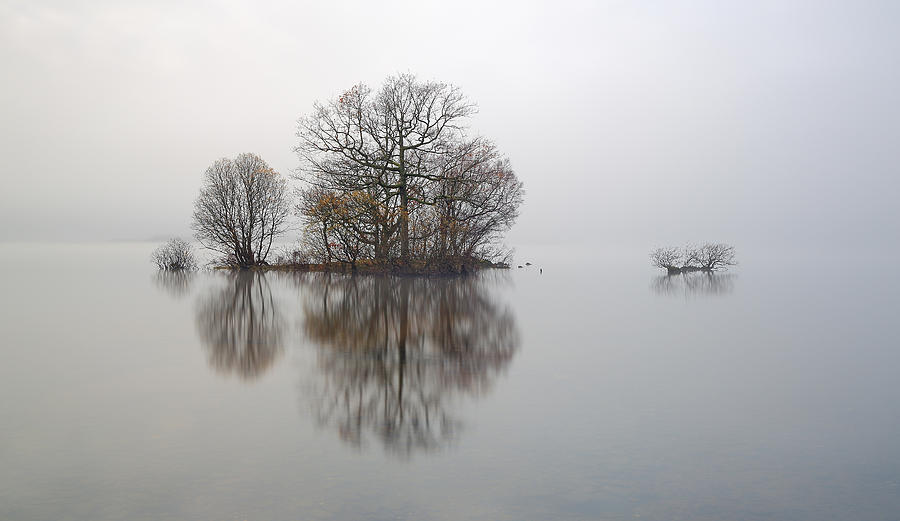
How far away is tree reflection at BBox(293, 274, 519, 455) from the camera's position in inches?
221

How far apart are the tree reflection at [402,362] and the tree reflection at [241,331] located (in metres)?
0.79

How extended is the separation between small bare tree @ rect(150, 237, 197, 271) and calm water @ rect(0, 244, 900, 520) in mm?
27051

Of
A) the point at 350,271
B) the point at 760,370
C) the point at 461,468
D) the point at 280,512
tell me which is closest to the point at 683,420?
the point at 461,468

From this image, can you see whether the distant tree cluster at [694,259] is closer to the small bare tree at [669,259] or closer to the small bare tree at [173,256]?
the small bare tree at [669,259]

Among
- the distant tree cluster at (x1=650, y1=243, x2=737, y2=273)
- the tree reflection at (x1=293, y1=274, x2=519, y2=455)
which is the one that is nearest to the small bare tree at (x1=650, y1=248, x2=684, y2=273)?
the distant tree cluster at (x1=650, y1=243, x2=737, y2=273)

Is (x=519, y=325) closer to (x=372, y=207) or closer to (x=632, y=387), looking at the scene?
(x=632, y=387)

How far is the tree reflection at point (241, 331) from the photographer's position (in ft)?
28.8

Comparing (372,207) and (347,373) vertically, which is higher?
(372,207)

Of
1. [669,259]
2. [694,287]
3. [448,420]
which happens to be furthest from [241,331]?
[669,259]

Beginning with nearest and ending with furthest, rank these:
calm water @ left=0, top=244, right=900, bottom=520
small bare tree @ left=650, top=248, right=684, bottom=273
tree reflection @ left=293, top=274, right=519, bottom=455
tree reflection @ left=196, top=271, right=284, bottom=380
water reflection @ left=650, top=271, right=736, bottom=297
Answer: calm water @ left=0, top=244, right=900, bottom=520
tree reflection @ left=293, top=274, right=519, bottom=455
tree reflection @ left=196, top=271, right=284, bottom=380
water reflection @ left=650, top=271, right=736, bottom=297
small bare tree @ left=650, top=248, right=684, bottom=273

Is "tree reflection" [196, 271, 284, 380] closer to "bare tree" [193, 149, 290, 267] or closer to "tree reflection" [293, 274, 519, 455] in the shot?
"tree reflection" [293, 274, 519, 455]

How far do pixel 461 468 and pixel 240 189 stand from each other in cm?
3559

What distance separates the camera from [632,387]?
7.29 meters

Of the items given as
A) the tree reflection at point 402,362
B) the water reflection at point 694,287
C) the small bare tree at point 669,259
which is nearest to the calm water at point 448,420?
the tree reflection at point 402,362
